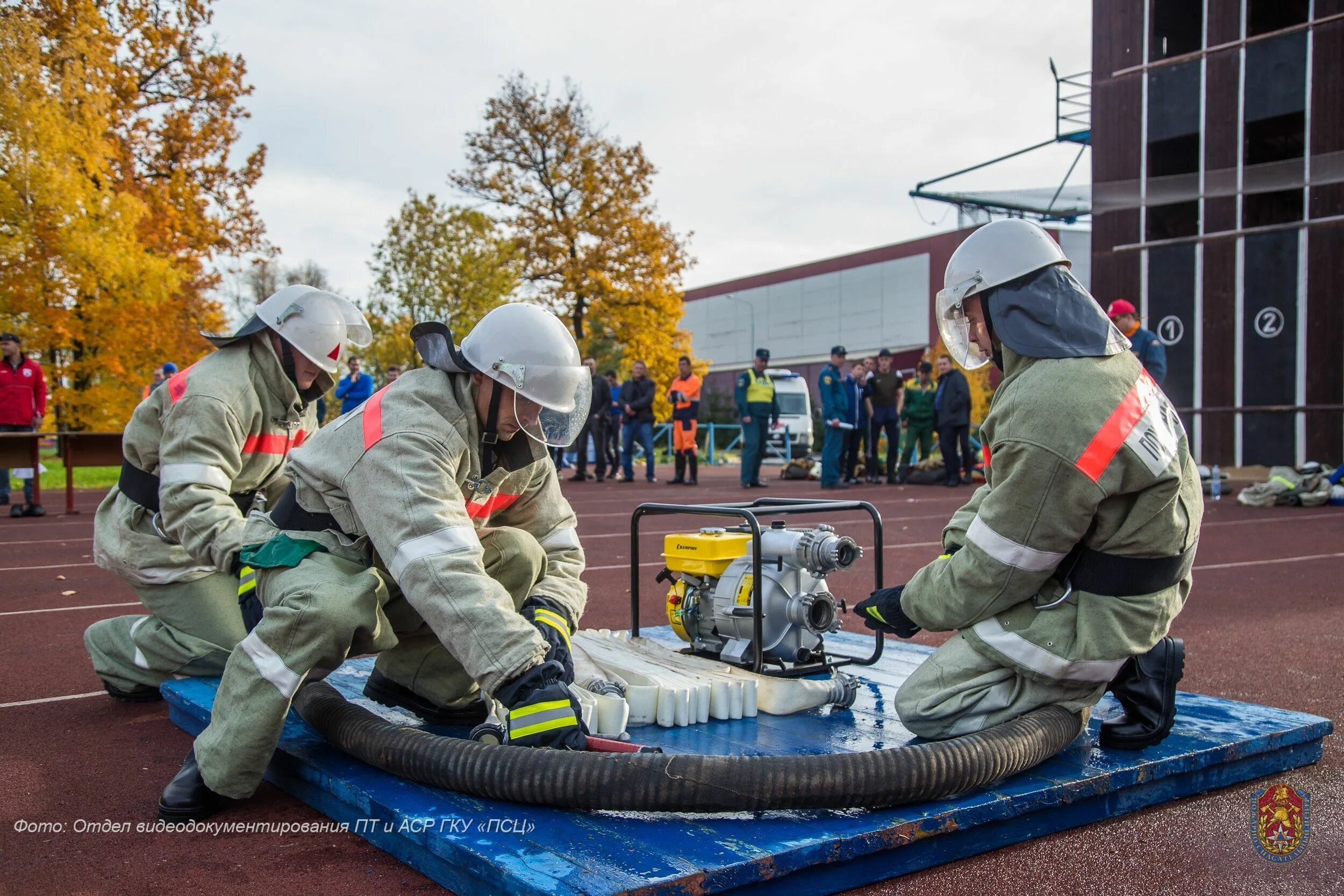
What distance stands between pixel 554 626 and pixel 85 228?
1711 centimetres

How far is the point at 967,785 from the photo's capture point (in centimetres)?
277

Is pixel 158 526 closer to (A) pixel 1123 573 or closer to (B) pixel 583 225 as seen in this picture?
(A) pixel 1123 573

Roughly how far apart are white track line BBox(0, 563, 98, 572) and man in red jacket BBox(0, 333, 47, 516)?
190 inches

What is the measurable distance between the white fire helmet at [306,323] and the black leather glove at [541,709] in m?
2.21

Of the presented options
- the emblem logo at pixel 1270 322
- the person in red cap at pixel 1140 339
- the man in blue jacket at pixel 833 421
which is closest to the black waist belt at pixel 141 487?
the person in red cap at pixel 1140 339

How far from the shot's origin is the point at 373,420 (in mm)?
3104

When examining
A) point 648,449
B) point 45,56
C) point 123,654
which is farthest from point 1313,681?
point 45,56

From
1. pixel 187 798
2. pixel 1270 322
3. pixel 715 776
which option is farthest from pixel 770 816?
pixel 1270 322

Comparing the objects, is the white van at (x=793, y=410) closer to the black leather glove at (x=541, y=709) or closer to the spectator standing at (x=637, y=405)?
the spectator standing at (x=637, y=405)

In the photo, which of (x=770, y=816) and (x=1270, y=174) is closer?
(x=770, y=816)

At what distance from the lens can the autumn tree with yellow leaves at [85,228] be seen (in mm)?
16781

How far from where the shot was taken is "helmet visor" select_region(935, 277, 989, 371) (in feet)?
11.0

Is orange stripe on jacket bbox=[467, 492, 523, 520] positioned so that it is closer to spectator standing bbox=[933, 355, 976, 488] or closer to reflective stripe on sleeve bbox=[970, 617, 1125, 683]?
reflective stripe on sleeve bbox=[970, 617, 1125, 683]

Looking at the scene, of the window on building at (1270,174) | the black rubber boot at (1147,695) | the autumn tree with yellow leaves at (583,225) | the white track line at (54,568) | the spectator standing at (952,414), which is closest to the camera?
the black rubber boot at (1147,695)
